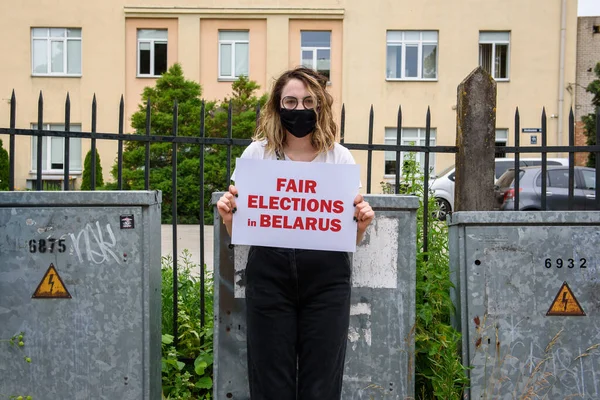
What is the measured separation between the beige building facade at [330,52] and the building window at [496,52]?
3cm

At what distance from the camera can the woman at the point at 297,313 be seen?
2488mm

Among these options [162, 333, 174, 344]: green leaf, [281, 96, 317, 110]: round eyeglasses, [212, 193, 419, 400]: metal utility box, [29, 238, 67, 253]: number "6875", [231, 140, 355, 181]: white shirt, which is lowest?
[162, 333, 174, 344]: green leaf

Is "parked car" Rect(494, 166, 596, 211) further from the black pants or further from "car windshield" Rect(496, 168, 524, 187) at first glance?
the black pants

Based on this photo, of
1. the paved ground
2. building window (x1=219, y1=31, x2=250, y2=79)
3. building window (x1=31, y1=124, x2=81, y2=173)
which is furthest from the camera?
building window (x1=219, y1=31, x2=250, y2=79)

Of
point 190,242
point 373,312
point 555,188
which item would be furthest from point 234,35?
point 373,312

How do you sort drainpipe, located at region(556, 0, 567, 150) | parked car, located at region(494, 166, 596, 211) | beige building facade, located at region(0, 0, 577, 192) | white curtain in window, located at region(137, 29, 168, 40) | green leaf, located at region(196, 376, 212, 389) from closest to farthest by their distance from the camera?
green leaf, located at region(196, 376, 212, 389) → parked car, located at region(494, 166, 596, 211) → drainpipe, located at region(556, 0, 567, 150) → beige building facade, located at region(0, 0, 577, 192) → white curtain in window, located at region(137, 29, 168, 40)

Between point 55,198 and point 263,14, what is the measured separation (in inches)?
704

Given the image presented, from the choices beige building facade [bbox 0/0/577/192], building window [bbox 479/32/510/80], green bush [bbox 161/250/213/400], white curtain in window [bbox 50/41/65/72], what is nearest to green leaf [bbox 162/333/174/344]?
green bush [bbox 161/250/213/400]

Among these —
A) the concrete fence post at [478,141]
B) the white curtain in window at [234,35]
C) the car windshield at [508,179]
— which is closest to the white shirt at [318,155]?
the concrete fence post at [478,141]

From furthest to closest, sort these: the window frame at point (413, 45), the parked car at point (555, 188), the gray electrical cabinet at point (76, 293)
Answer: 1. the window frame at point (413, 45)
2. the parked car at point (555, 188)
3. the gray electrical cabinet at point (76, 293)

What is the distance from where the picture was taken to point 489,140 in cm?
418

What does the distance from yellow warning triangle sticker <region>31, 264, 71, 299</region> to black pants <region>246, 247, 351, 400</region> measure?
1.08 metres

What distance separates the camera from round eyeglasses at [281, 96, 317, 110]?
2.63 meters

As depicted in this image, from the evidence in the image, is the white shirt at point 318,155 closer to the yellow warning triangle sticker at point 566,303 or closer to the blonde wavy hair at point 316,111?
the blonde wavy hair at point 316,111
